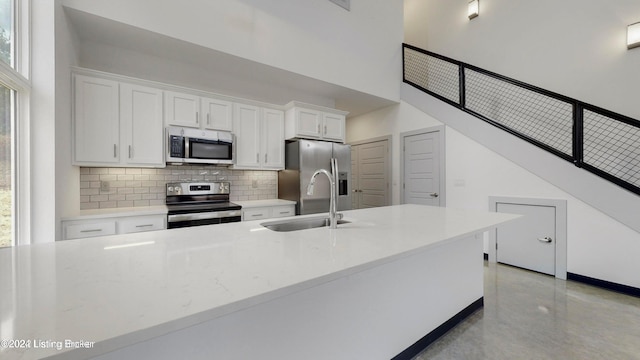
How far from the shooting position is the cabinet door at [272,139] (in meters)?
3.80

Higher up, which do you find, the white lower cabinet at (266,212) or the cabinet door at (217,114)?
the cabinet door at (217,114)

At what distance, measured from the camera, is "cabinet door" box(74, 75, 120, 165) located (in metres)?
2.55

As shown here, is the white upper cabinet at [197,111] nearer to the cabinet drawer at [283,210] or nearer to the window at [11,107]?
the window at [11,107]

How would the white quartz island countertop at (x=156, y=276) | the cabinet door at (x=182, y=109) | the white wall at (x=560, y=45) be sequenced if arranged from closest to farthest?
the white quartz island countertop at (x=156, y=276), the cabinet door at (x=182, y=109), the white wall at (x=560, y=45)

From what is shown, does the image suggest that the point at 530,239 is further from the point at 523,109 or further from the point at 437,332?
the point at 437,332

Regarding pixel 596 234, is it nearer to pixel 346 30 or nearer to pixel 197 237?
pixel 197 237

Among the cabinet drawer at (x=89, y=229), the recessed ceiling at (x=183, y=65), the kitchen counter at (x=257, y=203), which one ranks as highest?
the recessed ceiling at (x=183, y=65)

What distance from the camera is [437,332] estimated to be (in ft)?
6.07

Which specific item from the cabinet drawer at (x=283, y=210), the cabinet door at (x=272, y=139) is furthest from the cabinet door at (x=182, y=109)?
the cabinet drawer at (x=283, y=210)

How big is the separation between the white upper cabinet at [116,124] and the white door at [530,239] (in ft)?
14.3

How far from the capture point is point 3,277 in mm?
759

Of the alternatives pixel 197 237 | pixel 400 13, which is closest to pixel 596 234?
pixel 197 237

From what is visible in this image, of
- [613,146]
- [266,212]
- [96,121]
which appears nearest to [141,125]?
[96,121]

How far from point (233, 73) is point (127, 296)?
370 centimetres
